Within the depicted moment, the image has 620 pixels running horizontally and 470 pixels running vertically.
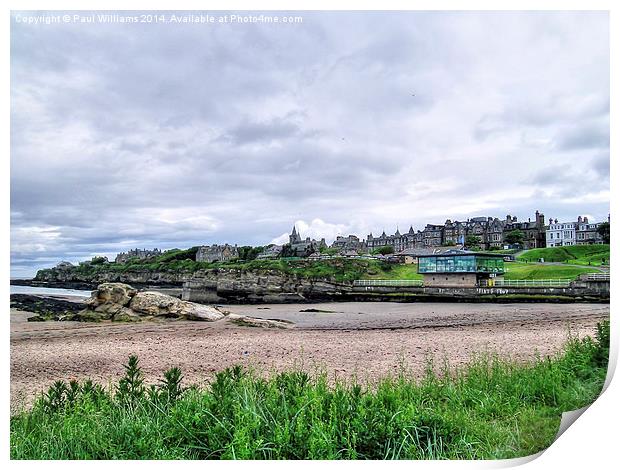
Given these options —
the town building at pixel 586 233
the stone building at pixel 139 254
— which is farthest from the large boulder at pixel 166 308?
the town building at pixel 586 233

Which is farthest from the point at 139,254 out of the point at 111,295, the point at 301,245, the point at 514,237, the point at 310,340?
the point at 514,237

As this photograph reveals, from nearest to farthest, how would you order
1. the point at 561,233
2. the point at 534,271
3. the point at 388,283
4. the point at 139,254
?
the point at 139,254
the point at 561,233
the point at 534,271
the point at 388,283

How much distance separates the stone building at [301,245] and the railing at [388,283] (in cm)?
46

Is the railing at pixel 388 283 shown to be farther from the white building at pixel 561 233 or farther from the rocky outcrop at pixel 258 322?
the white building at pixel 561 233

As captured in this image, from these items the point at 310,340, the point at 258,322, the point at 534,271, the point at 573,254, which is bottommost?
the point at 310,340

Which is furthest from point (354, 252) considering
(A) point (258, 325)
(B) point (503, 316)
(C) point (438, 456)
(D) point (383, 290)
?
(C) point (438, 456)

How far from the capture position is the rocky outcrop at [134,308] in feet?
9.89

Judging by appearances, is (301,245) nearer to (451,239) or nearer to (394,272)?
(394,272)

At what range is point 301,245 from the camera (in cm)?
302

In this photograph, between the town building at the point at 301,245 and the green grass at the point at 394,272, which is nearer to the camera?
the town building at the point at 301,245

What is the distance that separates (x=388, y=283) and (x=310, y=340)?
68 cm

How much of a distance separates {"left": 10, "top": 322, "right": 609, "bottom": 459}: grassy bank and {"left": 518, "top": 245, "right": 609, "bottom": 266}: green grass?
67 centimetres
